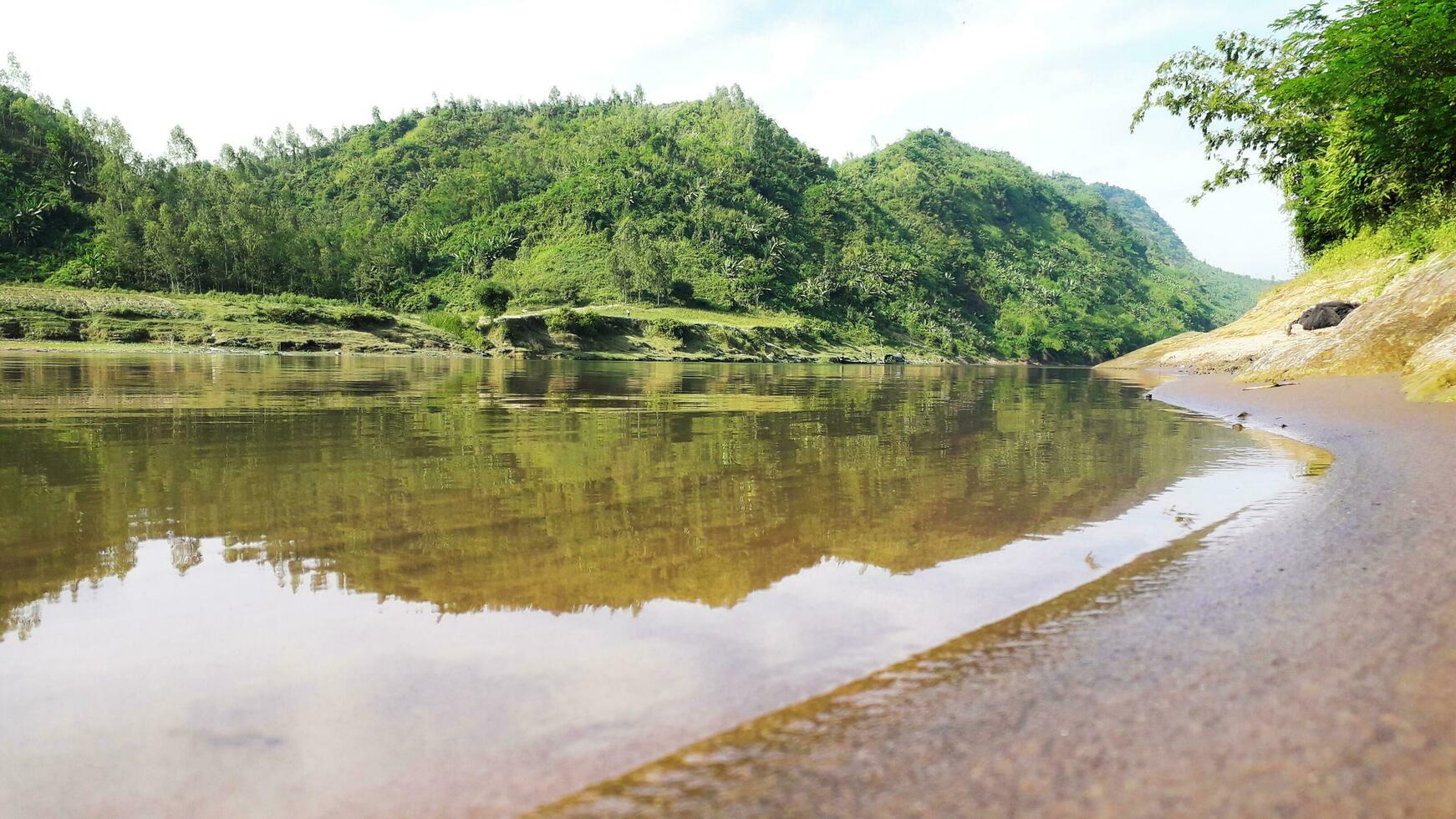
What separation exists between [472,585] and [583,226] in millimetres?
124697

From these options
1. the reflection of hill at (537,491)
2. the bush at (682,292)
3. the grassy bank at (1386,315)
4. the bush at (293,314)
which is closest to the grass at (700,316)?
the bush at (682,292)

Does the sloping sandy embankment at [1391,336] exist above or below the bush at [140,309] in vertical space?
below

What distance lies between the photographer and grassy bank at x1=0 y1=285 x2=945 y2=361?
182 ft

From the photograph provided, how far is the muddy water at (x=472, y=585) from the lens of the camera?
2.47m

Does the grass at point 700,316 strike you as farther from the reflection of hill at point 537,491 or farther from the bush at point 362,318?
the reflection of hill at point 537,491

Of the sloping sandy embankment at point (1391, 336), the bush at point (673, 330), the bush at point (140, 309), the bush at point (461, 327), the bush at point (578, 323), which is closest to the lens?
the sloping sandy embankment at point (1391, 336)

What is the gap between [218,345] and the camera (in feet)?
190

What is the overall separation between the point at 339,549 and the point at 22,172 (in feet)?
431

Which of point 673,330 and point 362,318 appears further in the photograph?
point 673,330

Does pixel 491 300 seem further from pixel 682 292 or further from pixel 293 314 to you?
pixel 682 292

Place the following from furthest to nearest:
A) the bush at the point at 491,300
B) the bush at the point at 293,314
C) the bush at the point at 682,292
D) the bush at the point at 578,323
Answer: the bush at the point at 682,292
the bush at the point at 491,300
the bush at the point at 578,323
the bush at the point at 293,314

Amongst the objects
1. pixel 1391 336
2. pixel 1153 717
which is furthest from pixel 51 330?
pixel 1391 336

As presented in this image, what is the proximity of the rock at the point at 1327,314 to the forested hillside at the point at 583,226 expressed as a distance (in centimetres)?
7117

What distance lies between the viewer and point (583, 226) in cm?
12262
